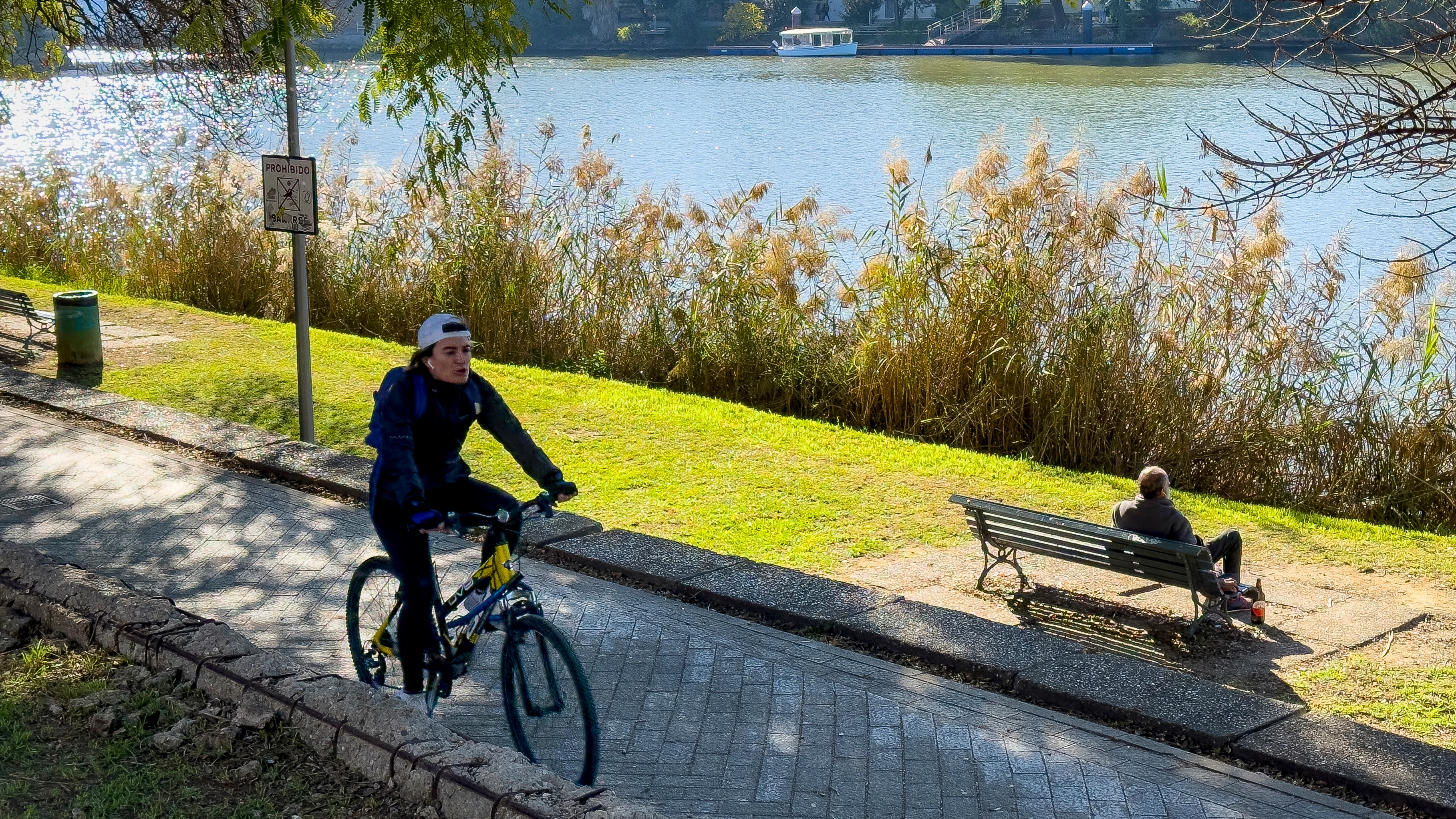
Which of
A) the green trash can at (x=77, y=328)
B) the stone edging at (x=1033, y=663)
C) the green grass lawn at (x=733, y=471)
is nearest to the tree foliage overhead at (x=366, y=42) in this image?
the green grass lawn at (x=733, y=471)

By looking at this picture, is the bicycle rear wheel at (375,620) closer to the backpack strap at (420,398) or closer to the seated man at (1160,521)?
the backpack strap at (420,398)

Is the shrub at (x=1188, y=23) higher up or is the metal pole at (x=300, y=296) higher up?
the shrub at (x=1188, y=23)

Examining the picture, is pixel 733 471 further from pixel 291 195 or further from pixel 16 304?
pixel 16 304

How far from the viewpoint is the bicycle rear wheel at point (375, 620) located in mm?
5324

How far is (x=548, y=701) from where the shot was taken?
15.7 ft

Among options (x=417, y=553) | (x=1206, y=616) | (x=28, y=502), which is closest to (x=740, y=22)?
(x=28, y=502)

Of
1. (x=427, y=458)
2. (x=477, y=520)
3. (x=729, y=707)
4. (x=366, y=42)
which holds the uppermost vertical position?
(x=366, y=42)

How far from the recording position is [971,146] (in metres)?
29.8

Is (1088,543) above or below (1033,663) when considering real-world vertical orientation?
above

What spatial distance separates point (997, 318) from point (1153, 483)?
4.51 meters

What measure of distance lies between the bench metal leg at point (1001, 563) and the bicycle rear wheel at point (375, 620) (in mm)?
3236

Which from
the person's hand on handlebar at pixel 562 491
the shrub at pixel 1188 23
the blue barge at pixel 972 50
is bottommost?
the person's hand on handlebar at pixel 562 491

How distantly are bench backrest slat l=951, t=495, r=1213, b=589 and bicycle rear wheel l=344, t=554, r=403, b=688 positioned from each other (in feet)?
10.1

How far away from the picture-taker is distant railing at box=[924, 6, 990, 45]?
77.1 meters
